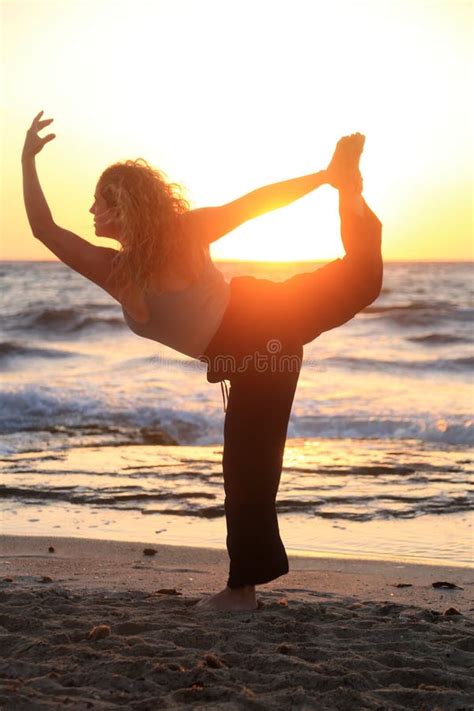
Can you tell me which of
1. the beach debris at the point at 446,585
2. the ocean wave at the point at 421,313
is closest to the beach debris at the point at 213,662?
the beach debris at the point at 446,585

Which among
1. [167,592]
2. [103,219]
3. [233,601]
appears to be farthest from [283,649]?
[103,219]

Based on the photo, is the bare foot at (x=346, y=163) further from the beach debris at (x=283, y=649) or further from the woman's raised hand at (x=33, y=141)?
the beach debris at (x=283, y=649)

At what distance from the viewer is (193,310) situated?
3.89 metres

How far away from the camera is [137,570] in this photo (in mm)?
5301

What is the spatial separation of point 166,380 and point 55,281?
1152 inches

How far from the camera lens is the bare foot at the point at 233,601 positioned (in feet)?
14.0

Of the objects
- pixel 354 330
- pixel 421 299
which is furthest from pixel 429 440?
pixel 421 299

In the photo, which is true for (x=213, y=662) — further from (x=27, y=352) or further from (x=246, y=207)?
(x=27, y=352)

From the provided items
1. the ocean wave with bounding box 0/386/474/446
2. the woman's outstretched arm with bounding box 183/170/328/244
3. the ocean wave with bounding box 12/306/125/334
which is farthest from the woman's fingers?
the ocean wave with bounding box 12/306/125/334

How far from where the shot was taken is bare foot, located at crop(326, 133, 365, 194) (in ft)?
12.4

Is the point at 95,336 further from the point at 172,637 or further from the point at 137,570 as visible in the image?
the point at 172,637

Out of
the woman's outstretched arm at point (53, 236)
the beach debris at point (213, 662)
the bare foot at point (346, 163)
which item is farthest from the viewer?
the woman's outstretched arm at point (53, 236)

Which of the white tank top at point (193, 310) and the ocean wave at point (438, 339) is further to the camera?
the ocean wave at point (438, 339)

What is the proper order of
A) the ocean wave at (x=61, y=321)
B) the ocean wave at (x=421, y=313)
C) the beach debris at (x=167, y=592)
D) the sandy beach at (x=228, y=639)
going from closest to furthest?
the sandy beach at (x=228, y=639) < the beach debris at (x=167, y=592) < the ocean wave at (x=61, y=321) < the ocean wave at (x=421, y=313)
